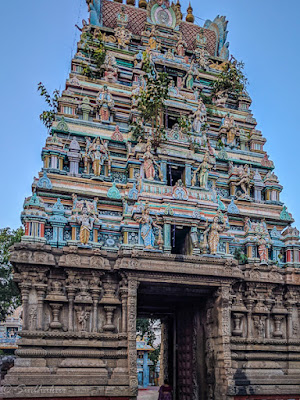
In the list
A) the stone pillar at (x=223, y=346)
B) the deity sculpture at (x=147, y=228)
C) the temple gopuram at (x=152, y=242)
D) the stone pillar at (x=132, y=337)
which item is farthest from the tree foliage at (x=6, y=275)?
the stone pillar at (x=223, y=346)

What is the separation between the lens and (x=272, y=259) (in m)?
16.6

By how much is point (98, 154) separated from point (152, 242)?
12.0 ft

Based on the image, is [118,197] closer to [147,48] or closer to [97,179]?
[97,179]

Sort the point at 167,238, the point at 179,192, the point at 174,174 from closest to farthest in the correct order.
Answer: the point at 167,238, the point at 179,192, the point at 174,174

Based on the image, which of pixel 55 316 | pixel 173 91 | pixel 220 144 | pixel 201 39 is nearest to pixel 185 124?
pixel 173 91

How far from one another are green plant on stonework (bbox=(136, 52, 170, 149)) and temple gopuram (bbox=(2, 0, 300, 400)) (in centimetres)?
6

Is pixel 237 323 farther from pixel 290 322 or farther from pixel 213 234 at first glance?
pixel 213 234

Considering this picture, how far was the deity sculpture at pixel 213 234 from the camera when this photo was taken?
50.5 ft

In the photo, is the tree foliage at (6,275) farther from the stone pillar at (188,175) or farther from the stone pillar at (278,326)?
the stone pillar at (278,326)

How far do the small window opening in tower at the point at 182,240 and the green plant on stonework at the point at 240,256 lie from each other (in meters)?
1.89

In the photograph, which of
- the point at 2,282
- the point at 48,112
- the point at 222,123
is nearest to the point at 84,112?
the point at 48,112

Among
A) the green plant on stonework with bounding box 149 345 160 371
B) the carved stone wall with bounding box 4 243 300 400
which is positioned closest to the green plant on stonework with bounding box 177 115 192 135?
the carved stone wall with bounding box 4 243 300 400

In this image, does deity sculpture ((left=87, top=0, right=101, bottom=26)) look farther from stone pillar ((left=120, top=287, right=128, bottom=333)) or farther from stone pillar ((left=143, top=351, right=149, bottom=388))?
stone pillar ((left=143, top=351, right=149, bottom=388))

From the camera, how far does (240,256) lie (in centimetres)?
1617
